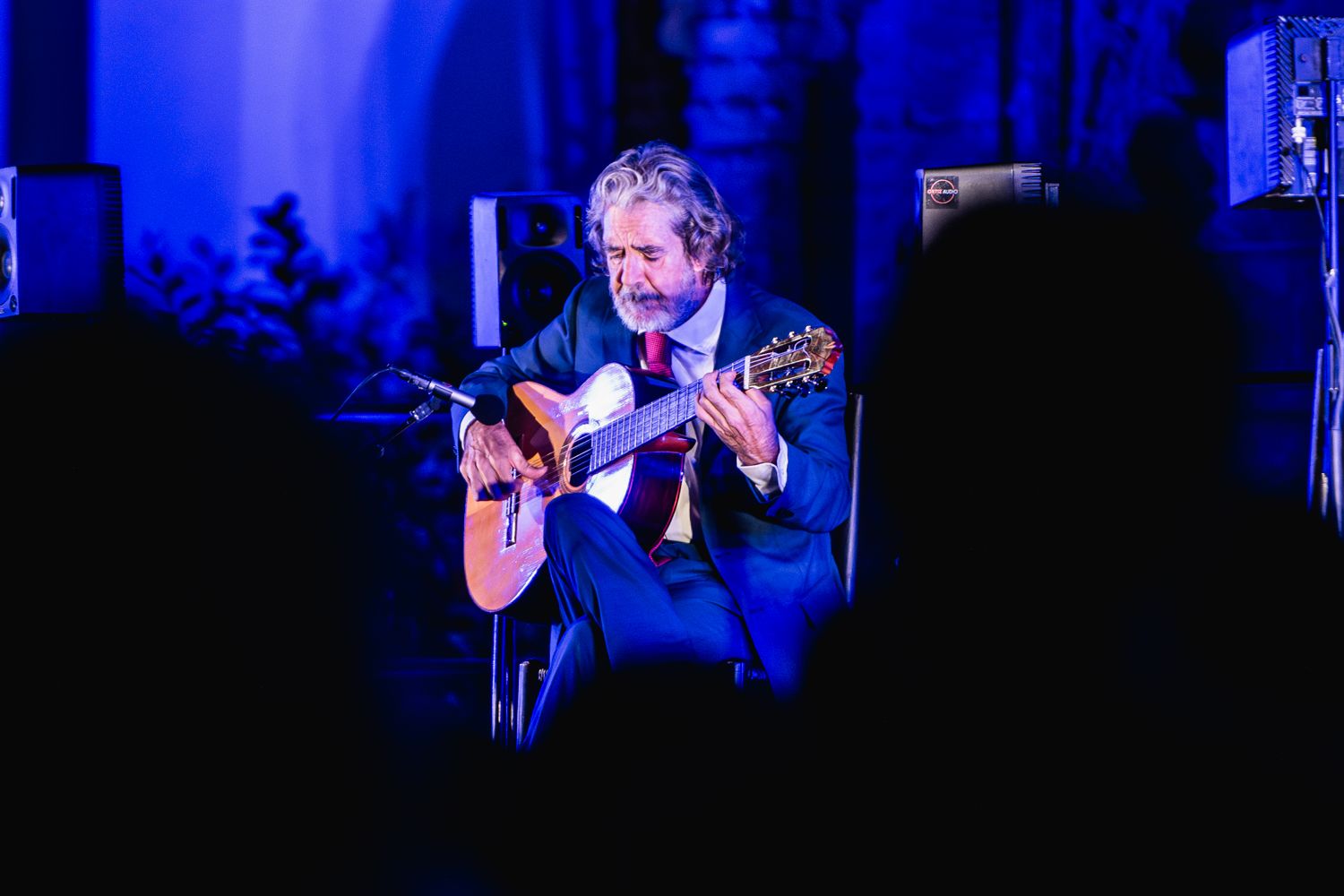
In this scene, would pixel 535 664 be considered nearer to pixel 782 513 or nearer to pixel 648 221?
pixel 782 513

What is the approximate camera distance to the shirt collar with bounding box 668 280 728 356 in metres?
2.51

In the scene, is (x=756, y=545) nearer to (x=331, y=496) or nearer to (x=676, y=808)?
(x=676, y=808)

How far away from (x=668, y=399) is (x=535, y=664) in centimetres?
68

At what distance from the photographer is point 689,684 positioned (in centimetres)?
215

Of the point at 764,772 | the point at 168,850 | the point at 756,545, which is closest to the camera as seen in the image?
the point at 168,850

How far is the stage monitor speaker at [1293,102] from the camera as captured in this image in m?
2.94

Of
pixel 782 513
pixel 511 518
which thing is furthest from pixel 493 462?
pixel 782 513

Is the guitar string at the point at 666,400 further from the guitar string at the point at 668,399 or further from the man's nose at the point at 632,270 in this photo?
the man's nose at the point at 632,270

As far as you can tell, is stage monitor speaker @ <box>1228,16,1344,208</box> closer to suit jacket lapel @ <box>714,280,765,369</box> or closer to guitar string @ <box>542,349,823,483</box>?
suit jacket lapel @ <box>714,280,765,369</box>

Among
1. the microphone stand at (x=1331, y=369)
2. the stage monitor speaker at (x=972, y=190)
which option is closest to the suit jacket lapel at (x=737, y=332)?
the stage monitor speaker at (x=972, y=190)

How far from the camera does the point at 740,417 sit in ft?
7.09

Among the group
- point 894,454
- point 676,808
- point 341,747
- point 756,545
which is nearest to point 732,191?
point 894,454

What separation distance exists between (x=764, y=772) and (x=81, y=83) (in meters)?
3.29

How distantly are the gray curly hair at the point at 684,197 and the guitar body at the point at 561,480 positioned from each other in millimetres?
295
